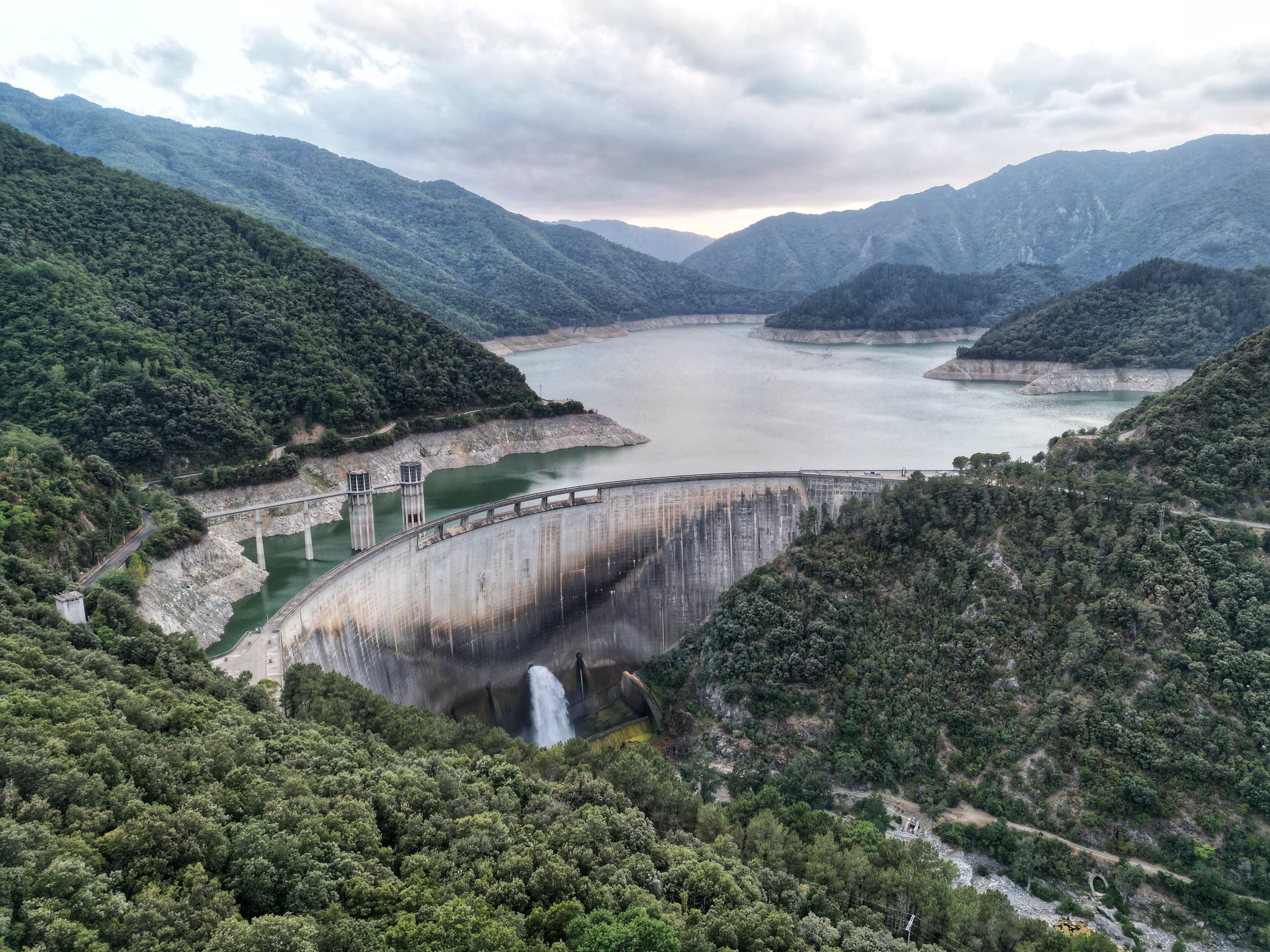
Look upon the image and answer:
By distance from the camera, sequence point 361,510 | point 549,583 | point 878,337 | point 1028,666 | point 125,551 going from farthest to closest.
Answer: point 878,337, point 361,510, point 549,583, point 125,551, point 1028,666

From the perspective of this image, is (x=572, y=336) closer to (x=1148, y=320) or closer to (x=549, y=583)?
(x=1148, y=320)

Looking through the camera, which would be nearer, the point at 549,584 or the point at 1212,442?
the point at 1212,442


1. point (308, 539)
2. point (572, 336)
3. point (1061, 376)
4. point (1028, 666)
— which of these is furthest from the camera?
point (572, 336)

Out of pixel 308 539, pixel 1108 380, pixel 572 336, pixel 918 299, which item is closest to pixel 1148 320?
pixel 1108 380

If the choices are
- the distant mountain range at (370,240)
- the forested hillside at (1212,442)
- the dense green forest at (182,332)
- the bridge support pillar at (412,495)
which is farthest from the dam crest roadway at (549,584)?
the distant mountain range at (370,240)

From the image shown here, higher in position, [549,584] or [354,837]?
[354,837]

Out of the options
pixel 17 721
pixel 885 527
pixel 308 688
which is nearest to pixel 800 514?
pixel 885 527
